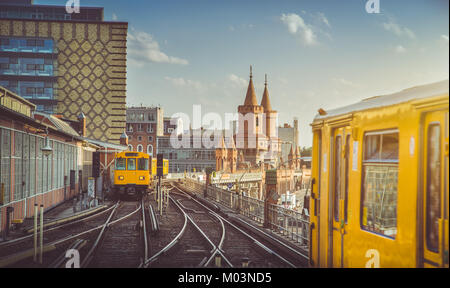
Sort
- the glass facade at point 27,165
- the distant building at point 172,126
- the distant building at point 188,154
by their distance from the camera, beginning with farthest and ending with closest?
the distant building at point 172,126
the distant building at point 188,154
the glass facade at point 27,165

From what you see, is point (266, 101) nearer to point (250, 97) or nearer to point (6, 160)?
point (250, 97)

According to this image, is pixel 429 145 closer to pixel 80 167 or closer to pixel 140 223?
pixel 140 223

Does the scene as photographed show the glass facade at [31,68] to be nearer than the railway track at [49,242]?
No

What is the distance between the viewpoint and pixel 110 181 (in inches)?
1548

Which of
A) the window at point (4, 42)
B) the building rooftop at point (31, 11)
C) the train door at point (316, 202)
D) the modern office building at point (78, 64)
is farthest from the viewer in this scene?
the building rooftop at point (31, 11)

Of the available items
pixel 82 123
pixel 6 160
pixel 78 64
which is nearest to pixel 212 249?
pixel 6 160

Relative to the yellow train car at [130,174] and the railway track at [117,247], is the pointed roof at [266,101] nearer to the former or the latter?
the yellow train car at [130,174]

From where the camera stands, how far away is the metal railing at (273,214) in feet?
46.2

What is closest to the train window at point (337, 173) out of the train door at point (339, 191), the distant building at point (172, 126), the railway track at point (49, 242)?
the train door at point (339, 191)

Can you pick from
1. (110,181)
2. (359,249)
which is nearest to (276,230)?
(359,249)

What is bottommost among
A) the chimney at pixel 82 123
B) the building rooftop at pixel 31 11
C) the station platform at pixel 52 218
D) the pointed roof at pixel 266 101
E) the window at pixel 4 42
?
the station platform at pixel 52 218

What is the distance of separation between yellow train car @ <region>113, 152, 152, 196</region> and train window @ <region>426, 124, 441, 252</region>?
1052 inches

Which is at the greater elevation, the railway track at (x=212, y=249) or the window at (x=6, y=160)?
the window at (x=6, y=160)
